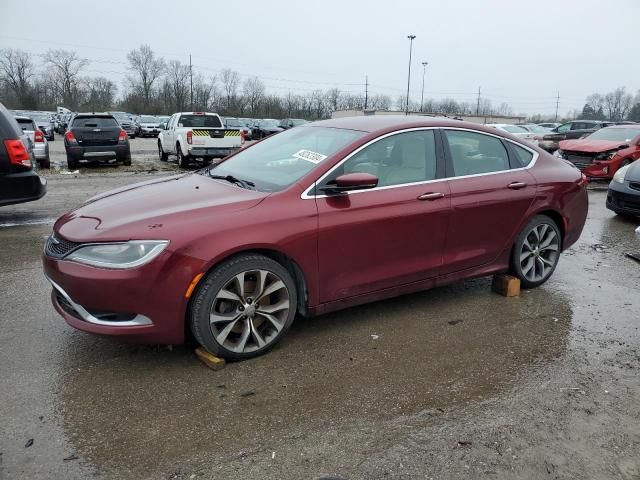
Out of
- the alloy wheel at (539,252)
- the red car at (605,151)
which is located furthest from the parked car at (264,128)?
the alloy wheel at (539,252)

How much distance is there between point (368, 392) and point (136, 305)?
4.88 feet

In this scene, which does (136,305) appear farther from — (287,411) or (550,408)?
(550,408)

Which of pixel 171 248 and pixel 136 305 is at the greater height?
pixel 171 248

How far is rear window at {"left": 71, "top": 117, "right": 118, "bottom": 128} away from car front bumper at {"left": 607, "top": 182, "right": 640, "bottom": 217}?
12.7m

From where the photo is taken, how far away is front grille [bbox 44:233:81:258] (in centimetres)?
322

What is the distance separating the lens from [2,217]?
7879 millimetres

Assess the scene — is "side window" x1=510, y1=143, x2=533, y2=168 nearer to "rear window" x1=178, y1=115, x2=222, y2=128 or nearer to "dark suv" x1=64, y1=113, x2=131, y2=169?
"rear window" x1=178, y1=115, x2=222, y2=128

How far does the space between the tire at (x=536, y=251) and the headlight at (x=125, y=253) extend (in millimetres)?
3251

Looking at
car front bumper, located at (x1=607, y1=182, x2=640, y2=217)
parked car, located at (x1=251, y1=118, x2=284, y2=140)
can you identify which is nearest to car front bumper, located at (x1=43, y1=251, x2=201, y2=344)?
car front bumper, located at (x1=607, y1=182, x2=640, y2=217)

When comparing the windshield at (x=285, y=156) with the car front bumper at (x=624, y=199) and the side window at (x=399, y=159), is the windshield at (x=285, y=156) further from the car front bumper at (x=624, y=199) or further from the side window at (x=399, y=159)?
the car front bumper at (x=624, y=199)

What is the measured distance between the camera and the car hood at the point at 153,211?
313 centimetres

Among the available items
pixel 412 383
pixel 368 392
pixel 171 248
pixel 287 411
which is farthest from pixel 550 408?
pixel 171 248

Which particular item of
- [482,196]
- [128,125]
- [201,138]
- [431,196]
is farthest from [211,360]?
[128,125]

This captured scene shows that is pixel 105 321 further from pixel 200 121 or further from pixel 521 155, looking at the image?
pixel 200 121
